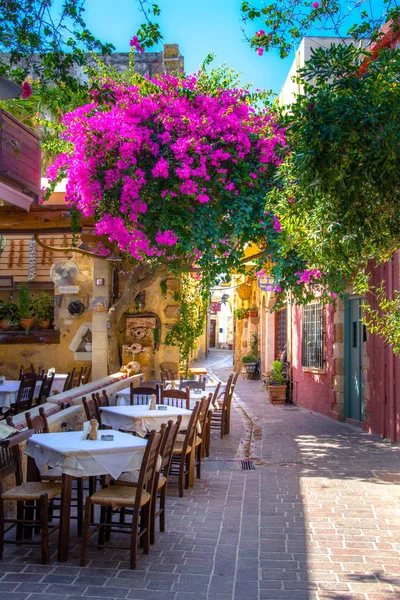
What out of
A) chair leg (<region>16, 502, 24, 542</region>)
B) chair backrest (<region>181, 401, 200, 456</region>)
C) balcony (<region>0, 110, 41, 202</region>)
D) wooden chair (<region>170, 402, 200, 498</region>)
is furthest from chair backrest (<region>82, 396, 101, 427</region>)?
balcony (<region>0, 110, 41, 202</region>)

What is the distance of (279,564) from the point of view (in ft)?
14.9

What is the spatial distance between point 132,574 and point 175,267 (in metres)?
5.89

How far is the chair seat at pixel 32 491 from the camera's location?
14.9ft

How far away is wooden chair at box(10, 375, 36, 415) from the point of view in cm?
948

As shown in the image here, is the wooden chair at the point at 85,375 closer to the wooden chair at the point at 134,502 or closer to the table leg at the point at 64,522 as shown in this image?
the wooden chair at the point at 134,502

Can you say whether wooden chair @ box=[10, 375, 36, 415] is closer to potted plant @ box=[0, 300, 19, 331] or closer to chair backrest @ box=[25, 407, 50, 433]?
chair backrest @ box=[25, 407, 50, 433]

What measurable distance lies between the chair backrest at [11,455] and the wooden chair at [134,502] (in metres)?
0.63

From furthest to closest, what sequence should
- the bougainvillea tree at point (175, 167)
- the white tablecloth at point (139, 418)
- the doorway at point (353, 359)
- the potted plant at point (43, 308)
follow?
the potted plant at point (43, 308)
the doorway at point (353, 359)
the bougainvillea tree at point (175, 167)
the white tablecloth at point (139, 418)

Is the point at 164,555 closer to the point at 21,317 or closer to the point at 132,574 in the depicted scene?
the point at 132,574

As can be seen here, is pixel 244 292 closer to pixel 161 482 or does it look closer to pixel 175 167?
pixel 175 167

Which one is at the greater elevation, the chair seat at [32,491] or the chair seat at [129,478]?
the chair seat at [129,478]

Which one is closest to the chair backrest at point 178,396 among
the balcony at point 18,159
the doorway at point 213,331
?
the balcony at point 18,159

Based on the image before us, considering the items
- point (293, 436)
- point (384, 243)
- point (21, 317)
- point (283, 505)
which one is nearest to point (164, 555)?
point (283, 505)

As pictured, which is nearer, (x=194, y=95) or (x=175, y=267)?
(x=194, y=95)
